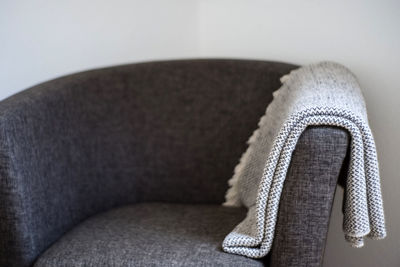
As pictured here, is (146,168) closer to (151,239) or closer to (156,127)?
(156,127)

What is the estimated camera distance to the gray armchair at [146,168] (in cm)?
122

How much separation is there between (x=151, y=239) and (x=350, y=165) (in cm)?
52

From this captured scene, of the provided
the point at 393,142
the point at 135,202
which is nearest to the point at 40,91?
the point at 135,202

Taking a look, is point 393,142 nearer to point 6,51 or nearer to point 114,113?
point 114,113

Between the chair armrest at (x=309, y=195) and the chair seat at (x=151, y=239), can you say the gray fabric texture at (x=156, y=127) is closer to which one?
the chair seat at (x=151, y=239)

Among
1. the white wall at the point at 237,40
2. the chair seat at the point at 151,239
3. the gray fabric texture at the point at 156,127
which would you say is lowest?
the chair seat at the point at 151,239

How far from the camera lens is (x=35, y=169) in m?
1.39

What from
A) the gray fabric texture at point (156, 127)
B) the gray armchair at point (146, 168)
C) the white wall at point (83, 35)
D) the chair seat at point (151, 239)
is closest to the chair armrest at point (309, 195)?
the gray armchair at point (146, 168)

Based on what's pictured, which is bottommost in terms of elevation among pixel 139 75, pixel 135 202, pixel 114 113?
pixel 135 202

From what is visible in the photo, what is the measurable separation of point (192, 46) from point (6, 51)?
663mm

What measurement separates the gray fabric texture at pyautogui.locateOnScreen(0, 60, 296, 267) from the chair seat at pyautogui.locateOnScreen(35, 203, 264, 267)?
0.08 metres

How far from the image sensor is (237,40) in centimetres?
185

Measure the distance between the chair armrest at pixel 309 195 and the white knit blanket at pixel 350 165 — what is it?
2 cm

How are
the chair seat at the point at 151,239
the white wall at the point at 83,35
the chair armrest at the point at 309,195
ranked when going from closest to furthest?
the chair armrest at the point at 309,195, the chair seat at the point at 151,239, the white wall at the point at 83,35
